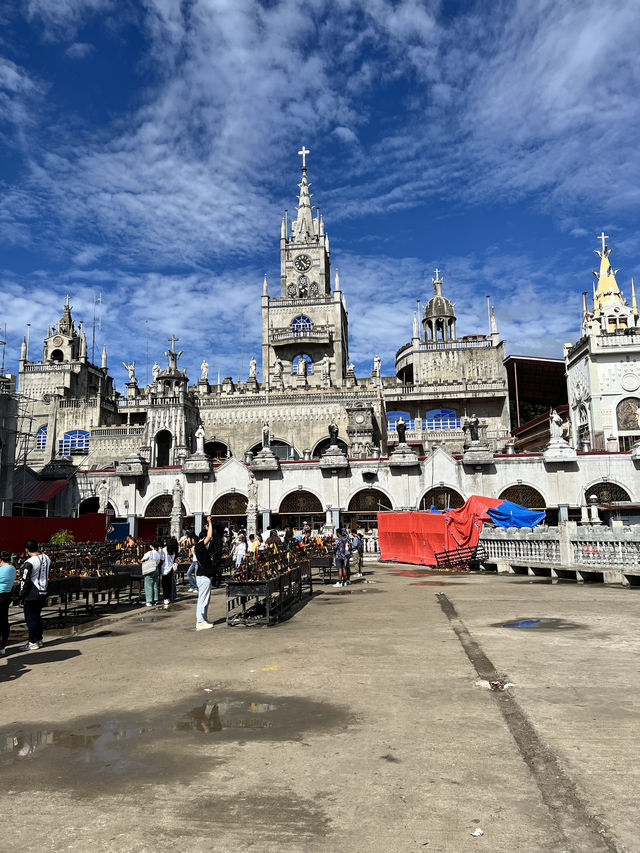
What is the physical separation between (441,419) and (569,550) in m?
34.7

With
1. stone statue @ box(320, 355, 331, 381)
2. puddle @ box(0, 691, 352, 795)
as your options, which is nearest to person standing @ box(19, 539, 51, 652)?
puddle @ box(0, 691, 352, 795)

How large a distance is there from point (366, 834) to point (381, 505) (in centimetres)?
3033

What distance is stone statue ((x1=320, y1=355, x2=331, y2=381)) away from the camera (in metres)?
53.8

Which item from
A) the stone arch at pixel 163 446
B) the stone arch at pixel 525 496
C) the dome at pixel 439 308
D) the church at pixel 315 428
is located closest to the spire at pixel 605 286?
the church at pixel 315 428

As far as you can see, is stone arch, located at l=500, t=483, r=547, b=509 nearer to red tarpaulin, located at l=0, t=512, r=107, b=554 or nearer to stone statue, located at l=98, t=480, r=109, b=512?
red tarpaulin, located at l=0, t=512, r=107, b=554

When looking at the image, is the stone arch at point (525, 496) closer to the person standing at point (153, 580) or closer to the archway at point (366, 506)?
the archway at point (366, 506)

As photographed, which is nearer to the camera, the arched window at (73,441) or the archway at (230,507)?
the archway at (230,507)

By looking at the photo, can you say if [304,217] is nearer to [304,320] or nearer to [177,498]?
[304,320]

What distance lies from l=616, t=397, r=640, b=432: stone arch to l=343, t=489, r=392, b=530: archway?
20226 millimetres

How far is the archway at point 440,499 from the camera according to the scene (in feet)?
109

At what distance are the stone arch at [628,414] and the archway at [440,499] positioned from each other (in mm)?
17106

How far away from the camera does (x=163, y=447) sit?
4619cm

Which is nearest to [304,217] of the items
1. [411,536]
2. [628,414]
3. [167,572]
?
[628,414]

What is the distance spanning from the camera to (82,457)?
48.3 metres
